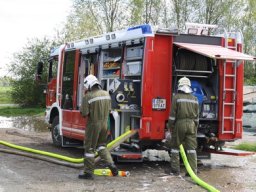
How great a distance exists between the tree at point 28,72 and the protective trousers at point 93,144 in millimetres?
23344

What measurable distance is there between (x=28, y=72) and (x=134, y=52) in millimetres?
23047

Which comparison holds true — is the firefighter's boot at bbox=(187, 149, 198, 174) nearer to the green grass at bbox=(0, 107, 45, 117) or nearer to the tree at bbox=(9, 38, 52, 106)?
the green grass at bbox=(0, 107, 45, 117)

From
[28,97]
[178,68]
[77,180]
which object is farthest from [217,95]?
[28,97]

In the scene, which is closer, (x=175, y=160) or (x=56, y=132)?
(x=175, y=160)

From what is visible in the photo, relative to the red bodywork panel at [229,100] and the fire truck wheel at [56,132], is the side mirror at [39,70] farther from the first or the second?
the red bodywork panel at [229,100]

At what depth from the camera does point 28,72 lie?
1228 inches

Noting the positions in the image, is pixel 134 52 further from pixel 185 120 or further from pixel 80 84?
pixel 80 84

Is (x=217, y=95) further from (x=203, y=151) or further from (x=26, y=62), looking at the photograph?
(x=26, y=62)

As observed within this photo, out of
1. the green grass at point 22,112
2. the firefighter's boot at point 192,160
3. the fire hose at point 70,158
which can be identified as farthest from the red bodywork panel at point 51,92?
the green grass at point 22,112

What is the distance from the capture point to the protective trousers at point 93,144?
26.1ft

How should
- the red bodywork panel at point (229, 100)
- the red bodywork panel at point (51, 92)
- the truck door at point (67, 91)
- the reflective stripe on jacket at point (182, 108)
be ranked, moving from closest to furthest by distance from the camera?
the reflective stripe on jacket at point (182, 108) < the red bodywork panel at point (229, 100) < the truck door at point (67, 91) < the red bodywork panel at point (51, 92)

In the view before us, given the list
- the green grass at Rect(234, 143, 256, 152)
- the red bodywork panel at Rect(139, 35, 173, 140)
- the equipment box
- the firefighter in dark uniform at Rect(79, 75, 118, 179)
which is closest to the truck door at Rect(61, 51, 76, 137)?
the equipment box

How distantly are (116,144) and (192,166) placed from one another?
1.51 meters

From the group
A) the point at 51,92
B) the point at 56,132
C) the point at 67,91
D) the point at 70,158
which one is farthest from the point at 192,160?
the point at 51,92
